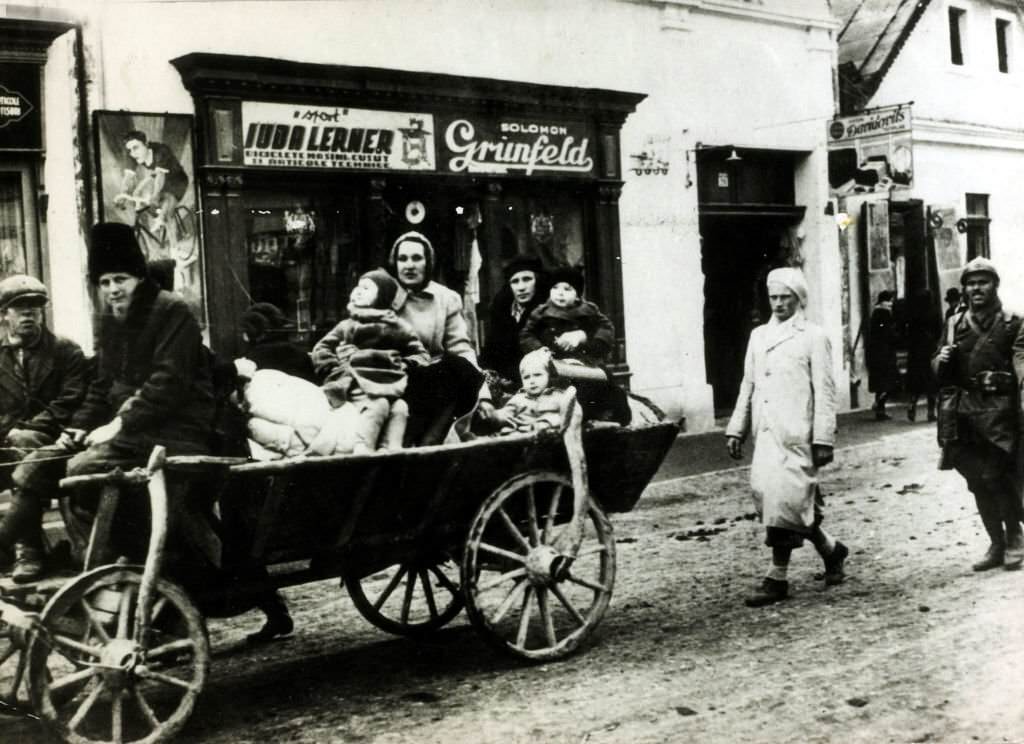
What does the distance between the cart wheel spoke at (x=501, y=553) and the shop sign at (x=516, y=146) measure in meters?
7.43

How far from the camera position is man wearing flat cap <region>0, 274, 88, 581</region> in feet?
15.6

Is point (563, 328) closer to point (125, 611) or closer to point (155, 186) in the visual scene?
point (125, 611)

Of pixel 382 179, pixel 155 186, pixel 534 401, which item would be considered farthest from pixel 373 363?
pixel 382 179

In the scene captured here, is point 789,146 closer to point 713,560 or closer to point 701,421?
point 701,421

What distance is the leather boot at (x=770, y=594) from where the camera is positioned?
19.6 ft

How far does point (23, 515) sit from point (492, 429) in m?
1.98

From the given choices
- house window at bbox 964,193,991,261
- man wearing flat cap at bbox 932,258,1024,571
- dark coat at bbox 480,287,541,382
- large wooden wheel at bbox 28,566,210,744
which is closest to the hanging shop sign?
house window at bbox 964,193,991,261

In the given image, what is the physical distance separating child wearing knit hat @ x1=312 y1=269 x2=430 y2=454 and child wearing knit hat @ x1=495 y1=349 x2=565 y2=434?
463 mm

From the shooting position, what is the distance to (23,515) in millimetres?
4500

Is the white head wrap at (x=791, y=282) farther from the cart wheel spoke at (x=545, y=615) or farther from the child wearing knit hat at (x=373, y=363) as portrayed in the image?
the cart wheel spoke at (x=545, y=615)

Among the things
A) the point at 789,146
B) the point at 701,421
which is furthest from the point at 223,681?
the point at 789,146

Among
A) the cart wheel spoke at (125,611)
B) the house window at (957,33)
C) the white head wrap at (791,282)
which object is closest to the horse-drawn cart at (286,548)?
the cart wheel spoke at (125,611)

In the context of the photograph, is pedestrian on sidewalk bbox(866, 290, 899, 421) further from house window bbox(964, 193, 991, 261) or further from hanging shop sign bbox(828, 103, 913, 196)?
house window bbox(964, 193, 991, 261)

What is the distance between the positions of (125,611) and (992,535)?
4887mm
